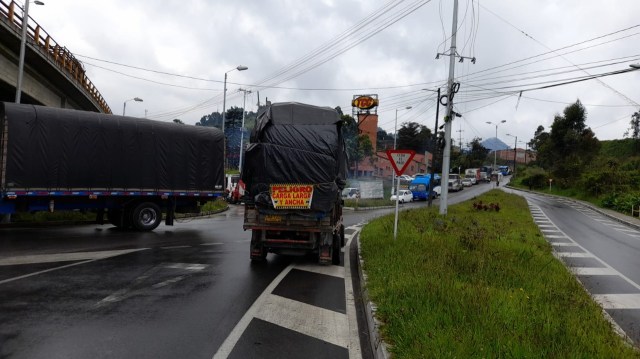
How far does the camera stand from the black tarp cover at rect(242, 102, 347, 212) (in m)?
10.4

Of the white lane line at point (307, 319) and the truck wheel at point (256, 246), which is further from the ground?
the truck wheel at point (256, 246)

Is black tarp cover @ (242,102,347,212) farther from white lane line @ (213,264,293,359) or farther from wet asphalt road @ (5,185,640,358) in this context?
white lane line @ (213,264,293,359)

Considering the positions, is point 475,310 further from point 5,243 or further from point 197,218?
point 197,218

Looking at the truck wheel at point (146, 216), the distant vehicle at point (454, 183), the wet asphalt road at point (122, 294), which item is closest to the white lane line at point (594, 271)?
the wet asphalt road at point (122, 294)

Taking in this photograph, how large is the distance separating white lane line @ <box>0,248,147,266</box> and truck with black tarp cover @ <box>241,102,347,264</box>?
3565 millimetres

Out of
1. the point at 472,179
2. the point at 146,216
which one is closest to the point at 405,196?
the point at 146,216

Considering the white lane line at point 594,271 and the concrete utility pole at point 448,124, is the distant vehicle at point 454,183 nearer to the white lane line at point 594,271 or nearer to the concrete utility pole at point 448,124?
the concrete utility pole at point 448,124

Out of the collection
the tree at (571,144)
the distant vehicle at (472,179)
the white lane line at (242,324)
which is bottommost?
the white lane line at (242,324)

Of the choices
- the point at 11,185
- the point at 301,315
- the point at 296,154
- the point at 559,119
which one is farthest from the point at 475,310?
the point at 559,119

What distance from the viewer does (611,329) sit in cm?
540

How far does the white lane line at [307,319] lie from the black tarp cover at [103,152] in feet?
32.7

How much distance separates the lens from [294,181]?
10414 mm

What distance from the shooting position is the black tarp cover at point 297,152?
10414 mm

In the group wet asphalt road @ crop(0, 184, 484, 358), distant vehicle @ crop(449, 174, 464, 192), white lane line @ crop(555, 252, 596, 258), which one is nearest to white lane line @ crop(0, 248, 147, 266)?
wet asphalt road @ crop(0, 184, 484, 358)
